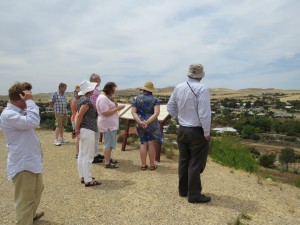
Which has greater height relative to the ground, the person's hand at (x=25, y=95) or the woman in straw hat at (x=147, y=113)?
the person's hand at (x=25, y=95)

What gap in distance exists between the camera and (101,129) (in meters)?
6.58

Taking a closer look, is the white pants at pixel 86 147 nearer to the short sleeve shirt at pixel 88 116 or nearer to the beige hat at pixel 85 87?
the short sleeve shirt at pixel 88 116

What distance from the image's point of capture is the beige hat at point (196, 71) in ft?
16.2

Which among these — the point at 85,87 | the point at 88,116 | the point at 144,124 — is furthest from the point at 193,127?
the point at 85,87

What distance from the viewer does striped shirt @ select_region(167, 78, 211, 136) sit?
4707 mm

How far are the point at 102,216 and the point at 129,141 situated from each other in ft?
19.2

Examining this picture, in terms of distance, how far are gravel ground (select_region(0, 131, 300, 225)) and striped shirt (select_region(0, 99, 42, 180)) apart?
0.97m

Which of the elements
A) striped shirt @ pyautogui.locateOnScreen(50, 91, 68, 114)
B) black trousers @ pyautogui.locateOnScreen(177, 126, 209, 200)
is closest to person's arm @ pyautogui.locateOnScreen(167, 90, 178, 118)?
black trousers @ pyautogui.locateOnScreen(177, 126, 209, 200)

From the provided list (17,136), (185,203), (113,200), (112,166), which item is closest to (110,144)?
(112,166)

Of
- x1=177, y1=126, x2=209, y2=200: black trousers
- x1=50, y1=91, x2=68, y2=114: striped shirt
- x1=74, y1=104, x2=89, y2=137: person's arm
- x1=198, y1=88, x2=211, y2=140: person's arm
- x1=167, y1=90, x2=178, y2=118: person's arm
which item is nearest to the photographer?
x1=198, y1=88, x2=211, y2=140: person's arm

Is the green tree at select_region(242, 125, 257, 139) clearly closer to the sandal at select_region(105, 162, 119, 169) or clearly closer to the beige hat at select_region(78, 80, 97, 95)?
the sandal at select_region(105, 162, 119, 169)

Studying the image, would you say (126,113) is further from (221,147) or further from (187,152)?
(187,152)

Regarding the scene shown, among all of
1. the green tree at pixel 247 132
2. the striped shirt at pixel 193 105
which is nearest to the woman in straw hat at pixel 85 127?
the striped shirt at pixel 193 105

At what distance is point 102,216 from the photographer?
457cm
